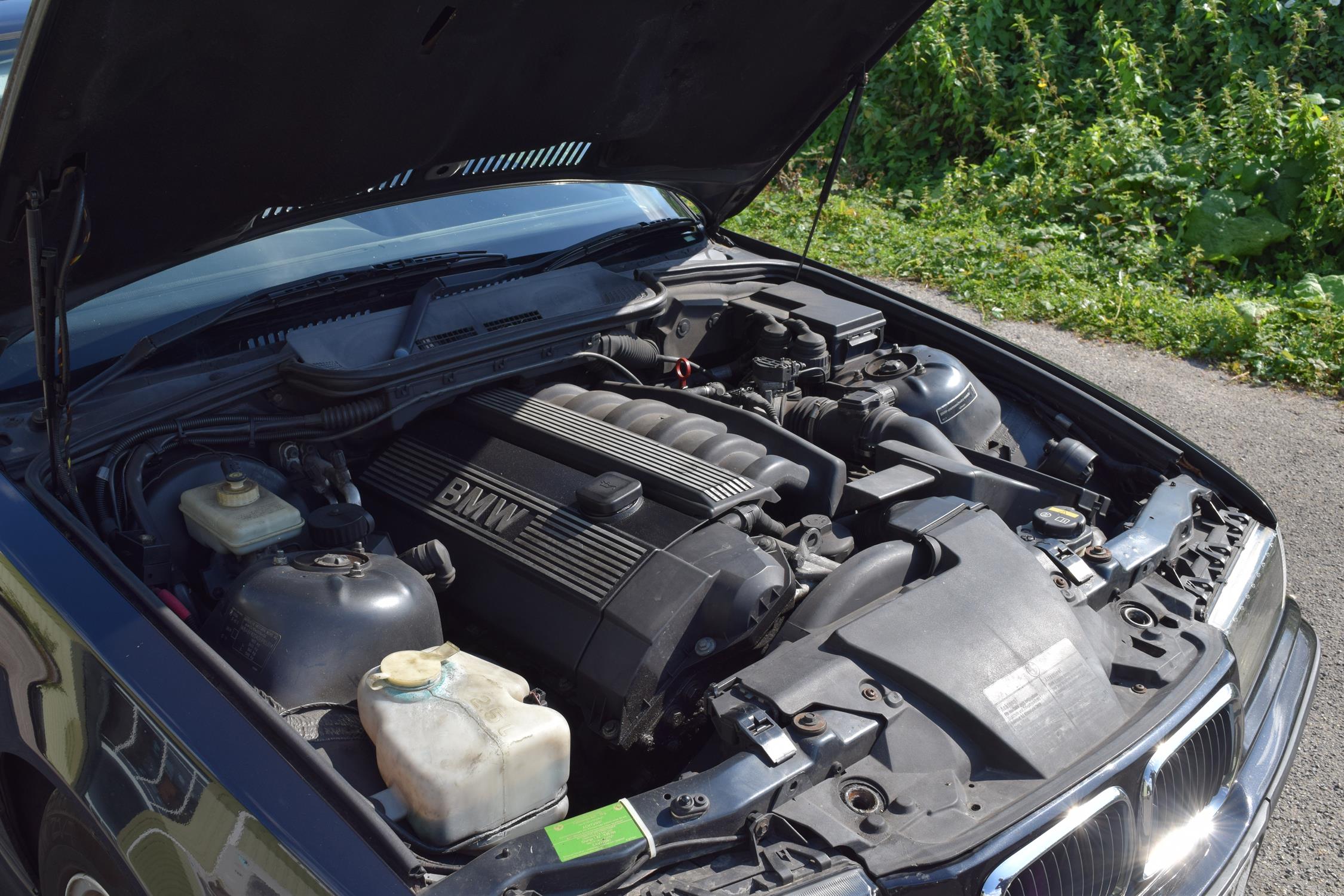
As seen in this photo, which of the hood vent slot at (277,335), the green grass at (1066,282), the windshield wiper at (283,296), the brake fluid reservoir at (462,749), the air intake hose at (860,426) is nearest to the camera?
the brake fluid reservoir at (462,749)

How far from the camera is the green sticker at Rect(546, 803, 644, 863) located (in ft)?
4.67

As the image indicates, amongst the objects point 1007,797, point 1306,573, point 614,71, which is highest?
point 614,71

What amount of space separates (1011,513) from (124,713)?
5.99ft

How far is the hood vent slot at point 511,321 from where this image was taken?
2619 mm

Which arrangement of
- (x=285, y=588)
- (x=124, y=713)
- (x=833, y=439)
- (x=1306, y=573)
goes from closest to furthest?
(x=124, y=713), (x=285, y=588), (x=833, y=439), (x=1306, y=573)

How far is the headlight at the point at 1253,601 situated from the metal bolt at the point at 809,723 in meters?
0.95

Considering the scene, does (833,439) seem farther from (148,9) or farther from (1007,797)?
(148,9)

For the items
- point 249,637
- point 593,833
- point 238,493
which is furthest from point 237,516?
point 593,833

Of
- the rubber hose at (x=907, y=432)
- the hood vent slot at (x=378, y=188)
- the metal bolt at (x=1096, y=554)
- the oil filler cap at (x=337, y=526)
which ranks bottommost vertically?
the oil filler cap at (x=337, y=526)

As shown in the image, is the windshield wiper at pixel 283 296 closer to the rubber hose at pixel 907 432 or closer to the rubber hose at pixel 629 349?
the rubber hose at pixel 629 349

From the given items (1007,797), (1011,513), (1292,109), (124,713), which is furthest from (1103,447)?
(1292,109)

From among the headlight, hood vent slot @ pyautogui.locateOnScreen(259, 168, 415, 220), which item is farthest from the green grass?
hood vent slot @ pyautogui.locateOnScreen(259, 168, 415, 220)

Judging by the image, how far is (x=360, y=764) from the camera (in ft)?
5.51

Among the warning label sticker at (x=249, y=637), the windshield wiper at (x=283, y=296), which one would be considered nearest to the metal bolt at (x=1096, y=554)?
the warning label sticker at (x=249, y=637)
